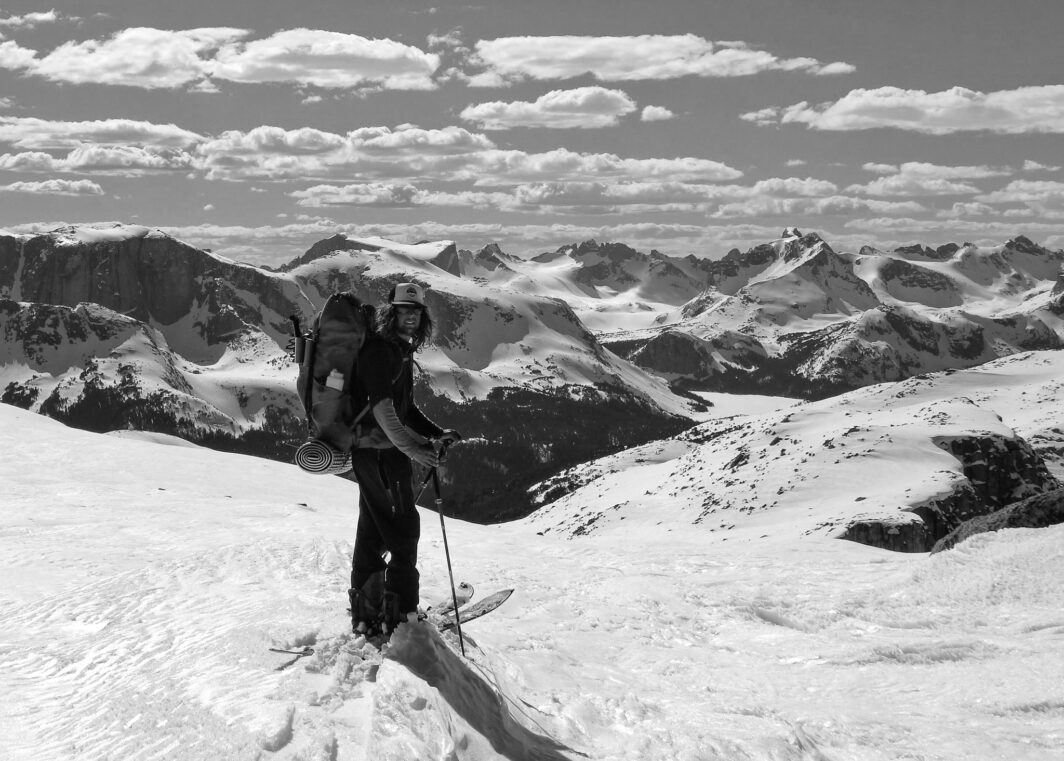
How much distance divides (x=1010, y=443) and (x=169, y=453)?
14817 centimetres

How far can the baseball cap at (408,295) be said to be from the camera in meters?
11.0

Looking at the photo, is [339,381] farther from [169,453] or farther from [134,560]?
[169,453]

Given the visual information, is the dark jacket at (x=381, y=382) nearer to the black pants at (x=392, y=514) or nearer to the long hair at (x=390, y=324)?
the long hair at (x=390, y=324)

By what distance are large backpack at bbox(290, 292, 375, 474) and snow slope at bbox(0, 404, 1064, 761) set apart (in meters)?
2.00

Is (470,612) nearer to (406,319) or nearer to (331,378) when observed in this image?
(331,378)

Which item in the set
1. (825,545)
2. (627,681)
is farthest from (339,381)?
(825,545)

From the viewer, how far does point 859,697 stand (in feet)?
40.1

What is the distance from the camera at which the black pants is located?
1085cm

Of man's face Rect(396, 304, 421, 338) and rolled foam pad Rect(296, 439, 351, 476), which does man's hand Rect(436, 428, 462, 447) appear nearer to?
rolled foam pad Rect(296, 439, 351, 476)

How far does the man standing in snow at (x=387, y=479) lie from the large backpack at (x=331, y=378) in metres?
0.14

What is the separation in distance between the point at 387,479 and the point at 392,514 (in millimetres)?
390

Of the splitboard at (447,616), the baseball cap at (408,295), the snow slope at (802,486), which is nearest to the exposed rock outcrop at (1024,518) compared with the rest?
the splitboard at (447,616)

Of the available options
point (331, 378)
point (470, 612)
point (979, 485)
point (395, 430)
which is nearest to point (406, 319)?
point (331, 378)

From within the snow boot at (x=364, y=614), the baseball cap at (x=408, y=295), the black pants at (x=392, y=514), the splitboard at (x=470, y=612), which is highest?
the baseball cap at (x=408, y=295)
